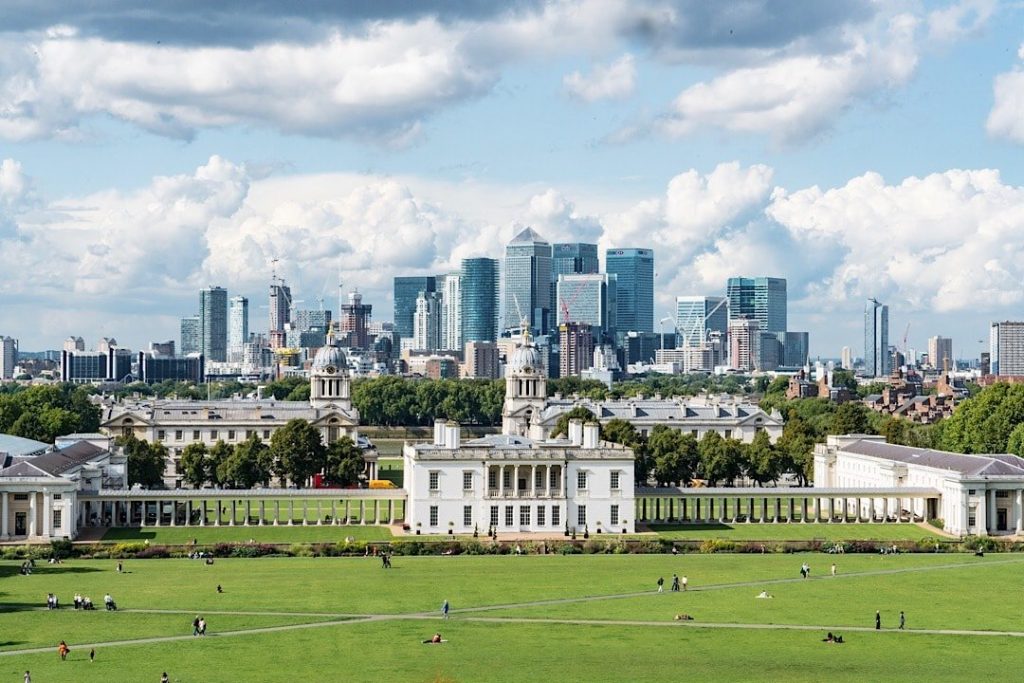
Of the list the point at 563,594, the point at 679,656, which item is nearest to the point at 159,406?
the point at 563,594

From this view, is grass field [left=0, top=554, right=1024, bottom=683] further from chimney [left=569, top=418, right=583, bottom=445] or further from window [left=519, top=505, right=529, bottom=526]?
chimney [left=569, top=418, right=583, bottom=445]

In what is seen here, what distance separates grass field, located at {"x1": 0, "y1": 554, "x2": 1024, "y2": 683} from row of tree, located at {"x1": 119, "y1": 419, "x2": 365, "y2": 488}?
35170mm

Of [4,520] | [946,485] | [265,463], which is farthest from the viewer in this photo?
[265,463]

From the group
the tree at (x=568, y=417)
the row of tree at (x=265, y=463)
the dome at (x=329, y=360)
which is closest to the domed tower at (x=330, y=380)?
the dome at (x=329, y=360)

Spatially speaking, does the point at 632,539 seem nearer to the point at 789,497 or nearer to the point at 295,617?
the point at 789,497

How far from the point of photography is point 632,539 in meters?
106

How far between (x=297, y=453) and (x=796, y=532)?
135ft

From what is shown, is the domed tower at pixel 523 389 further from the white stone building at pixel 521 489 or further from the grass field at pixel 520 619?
the grass field at pixel 520 619

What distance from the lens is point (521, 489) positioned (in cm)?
11406

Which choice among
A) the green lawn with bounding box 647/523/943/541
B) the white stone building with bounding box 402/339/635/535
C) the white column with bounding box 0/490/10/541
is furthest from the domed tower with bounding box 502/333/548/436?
the white column with bounding box 0/490/10/541

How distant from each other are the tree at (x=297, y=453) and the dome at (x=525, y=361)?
50.7 meters

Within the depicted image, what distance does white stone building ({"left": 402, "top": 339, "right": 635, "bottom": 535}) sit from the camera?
113 m

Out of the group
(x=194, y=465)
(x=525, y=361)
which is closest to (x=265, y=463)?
(x=194, y=465)

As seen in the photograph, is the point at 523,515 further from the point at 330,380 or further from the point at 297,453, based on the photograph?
the point at 330,380
